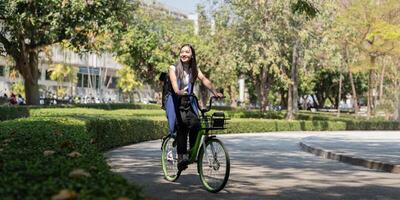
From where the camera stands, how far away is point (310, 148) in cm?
1762

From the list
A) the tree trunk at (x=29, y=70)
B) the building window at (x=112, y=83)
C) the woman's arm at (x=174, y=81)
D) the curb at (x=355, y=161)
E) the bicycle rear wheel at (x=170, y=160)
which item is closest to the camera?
the woman's arm at (x=174, y=81)

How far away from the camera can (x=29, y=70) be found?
29484mm

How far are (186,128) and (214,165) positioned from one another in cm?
85

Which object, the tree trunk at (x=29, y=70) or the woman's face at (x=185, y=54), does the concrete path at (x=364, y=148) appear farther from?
the tree trunk at (x=29, y=70)

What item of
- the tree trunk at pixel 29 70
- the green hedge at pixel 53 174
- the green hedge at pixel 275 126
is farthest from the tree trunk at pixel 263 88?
the green hedge at pixel 53 174

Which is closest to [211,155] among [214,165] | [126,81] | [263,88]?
[214,165]

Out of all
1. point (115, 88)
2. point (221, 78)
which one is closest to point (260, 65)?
point (221, 78)

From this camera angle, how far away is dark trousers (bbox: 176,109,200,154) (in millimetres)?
8211

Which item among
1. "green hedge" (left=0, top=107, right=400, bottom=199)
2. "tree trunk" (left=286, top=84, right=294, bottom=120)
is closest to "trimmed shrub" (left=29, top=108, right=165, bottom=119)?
"green hedge" (left=0, top=107, right=400, bottom=199)

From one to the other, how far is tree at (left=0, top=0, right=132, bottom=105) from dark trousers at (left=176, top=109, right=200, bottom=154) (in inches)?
695

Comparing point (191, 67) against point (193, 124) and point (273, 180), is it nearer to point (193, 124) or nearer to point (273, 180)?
point (193, 124)

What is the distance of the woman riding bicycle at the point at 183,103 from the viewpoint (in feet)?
27.0

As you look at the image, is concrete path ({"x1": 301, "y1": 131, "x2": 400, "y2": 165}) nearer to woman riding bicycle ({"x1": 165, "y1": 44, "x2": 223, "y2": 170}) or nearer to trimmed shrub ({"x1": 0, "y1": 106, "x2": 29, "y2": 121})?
woman riding bicycle ({"x1": 165, "y1": 44, "x2": 223, "y2": 170})

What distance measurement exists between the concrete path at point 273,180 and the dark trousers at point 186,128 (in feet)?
1.79
